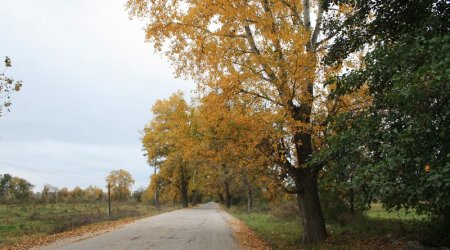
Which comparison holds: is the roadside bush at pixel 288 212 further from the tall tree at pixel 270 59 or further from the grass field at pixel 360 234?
the tall tree at pixel 270 59

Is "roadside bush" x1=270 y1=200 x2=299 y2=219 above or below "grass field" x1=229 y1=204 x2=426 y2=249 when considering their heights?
above

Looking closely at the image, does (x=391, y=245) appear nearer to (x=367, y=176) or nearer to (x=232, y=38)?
(x=367, y=176)

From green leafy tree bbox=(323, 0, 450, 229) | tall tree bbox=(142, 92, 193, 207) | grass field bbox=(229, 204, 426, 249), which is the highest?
tall tree bbox=(142, 92, 193, 207)

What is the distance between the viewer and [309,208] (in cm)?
1381

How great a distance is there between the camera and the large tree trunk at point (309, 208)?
44.9 feet

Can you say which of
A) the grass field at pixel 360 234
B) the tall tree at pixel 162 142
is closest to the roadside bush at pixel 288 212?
the grass field at pixel 360 234

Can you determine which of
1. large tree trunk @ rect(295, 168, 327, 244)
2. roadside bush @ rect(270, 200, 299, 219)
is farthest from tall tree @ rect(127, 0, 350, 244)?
roadside bush @ rect(270, 200, 299, 219)

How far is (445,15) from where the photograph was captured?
729 cm

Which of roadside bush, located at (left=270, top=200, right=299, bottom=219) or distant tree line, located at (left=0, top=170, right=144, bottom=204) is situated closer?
roadside bush, located at (left=270, top=200, right=299, bottom=219)

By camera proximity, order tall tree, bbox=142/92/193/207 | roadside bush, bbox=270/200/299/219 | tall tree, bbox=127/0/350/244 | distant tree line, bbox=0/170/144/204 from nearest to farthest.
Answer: tall tree, bbox=127/0/350/244
roadside bush, bbox=270/200/299/219
distant tree line, bbox=0/170/144/204
tall tree, bbox=142/92/193/207

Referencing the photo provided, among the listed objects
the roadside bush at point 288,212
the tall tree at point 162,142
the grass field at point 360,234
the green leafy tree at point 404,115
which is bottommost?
the grass field at point 360,234

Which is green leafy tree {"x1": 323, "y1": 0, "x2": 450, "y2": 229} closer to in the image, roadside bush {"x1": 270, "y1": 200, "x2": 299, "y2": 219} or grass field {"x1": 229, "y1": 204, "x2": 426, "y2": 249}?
grass field {"x1": 229, "y1": 204, "x2": 426, "y2": 249}

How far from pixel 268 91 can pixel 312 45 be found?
7.35 ft

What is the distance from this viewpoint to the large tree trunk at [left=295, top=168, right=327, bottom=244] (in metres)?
13.7
